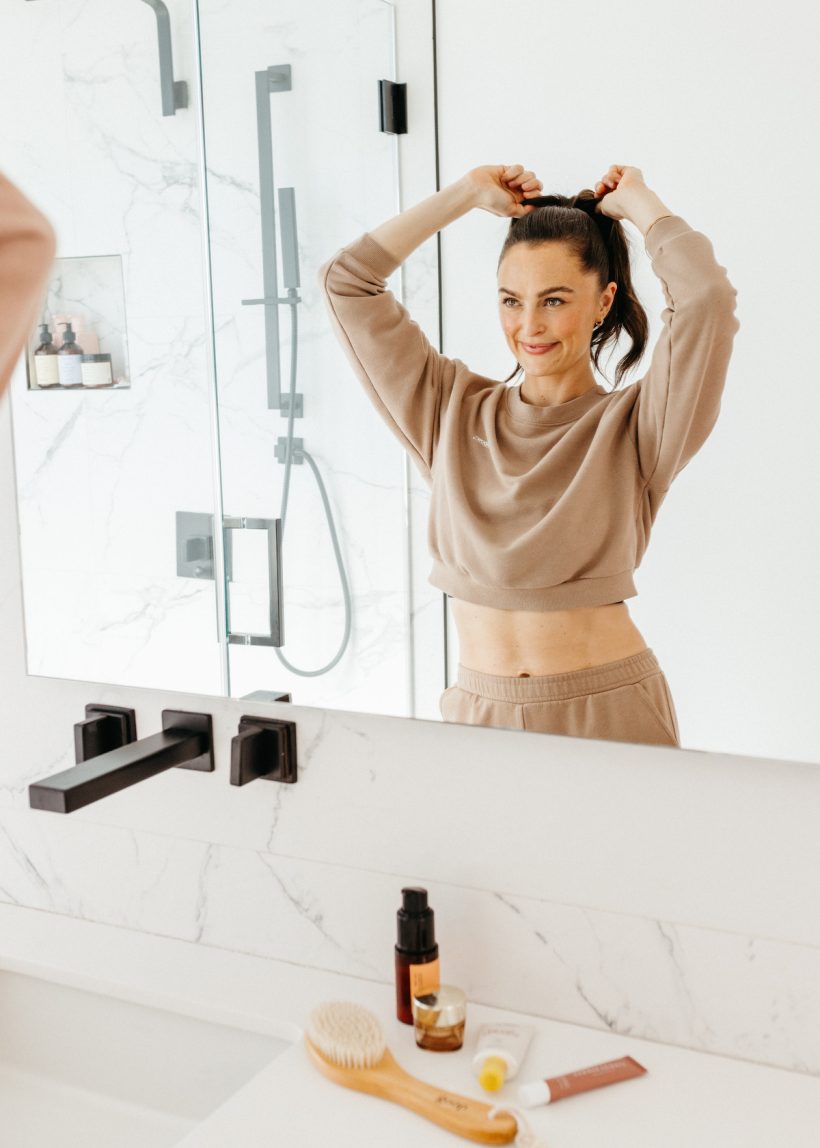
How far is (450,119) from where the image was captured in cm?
103

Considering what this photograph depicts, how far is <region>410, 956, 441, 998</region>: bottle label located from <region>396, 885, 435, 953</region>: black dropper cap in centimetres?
1

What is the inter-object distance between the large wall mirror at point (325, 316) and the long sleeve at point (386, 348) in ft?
0.05

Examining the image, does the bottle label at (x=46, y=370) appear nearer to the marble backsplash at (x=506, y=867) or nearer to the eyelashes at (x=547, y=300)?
the marble backsplash at (x=506, y=867)

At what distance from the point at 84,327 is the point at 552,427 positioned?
563 mm

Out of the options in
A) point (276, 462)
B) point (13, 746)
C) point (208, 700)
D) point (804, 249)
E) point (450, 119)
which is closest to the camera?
point (804, 249)

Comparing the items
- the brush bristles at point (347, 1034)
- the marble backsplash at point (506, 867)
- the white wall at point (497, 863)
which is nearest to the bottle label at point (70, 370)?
the white wall at point (497, 863)

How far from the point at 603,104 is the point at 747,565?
0.41m

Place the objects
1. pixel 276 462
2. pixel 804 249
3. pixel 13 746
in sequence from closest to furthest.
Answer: pixel 804 249, pixel 276 462, pixel 13 746

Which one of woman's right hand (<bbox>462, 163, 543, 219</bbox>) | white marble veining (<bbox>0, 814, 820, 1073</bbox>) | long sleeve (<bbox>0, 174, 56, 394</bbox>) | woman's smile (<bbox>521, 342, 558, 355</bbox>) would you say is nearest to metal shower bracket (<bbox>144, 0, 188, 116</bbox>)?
woman's right hand (<bbox>462, 163, 543, 219</bbox>)

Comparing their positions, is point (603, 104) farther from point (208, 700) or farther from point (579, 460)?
point (208, 700)

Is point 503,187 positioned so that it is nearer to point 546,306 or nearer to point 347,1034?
point 546,306

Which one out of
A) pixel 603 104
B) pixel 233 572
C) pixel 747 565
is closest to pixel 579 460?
pixel 747 565

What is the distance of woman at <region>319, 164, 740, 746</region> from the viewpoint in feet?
3.22

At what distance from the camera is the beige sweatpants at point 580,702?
1036 mm
